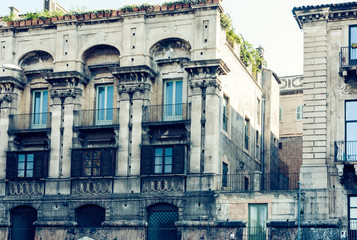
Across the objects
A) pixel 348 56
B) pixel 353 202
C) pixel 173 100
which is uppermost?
pixel 348 56

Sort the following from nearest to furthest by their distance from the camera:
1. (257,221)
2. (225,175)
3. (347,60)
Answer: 1. (347,60)
2. (257,221)
3. (225,175)

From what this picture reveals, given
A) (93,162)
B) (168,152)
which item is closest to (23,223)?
(93,162)

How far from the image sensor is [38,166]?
49.9m

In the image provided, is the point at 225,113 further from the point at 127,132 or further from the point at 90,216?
the point at 90,216

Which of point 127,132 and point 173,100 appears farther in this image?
point 173,100

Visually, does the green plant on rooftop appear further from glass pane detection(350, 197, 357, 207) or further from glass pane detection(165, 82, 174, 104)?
glass pane detection(350, 197, 357, 207)

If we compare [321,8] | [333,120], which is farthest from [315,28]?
[333,120]

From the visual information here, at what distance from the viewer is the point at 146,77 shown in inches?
1921

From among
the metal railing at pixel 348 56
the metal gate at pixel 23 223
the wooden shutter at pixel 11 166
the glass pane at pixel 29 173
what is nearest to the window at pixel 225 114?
the metal railing at pixel 348 56

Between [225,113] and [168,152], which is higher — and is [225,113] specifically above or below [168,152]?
above

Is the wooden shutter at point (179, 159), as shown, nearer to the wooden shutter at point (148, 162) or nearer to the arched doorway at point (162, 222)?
the wooden shutter at point (148, 162)

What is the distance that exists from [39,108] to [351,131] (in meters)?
18.9

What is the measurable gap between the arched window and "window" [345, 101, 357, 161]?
14.2 metres

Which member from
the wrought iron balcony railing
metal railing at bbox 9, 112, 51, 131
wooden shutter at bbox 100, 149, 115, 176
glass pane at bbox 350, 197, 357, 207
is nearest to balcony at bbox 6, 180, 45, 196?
metal railing at bbox 9, 112, 51, 131
